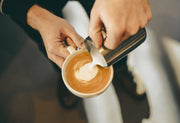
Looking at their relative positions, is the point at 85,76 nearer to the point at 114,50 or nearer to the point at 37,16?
the point at 114,50

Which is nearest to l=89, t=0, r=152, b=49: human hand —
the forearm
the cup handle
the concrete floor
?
the cup handle

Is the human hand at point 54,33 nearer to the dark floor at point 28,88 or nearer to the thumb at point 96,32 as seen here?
the thumb at point 96,32

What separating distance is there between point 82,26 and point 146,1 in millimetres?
692

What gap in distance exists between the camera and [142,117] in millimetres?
1136

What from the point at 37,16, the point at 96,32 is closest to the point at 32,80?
the point at 37,16

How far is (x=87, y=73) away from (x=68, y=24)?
0.87 feet

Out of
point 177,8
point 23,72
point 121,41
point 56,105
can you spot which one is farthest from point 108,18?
point 177,8

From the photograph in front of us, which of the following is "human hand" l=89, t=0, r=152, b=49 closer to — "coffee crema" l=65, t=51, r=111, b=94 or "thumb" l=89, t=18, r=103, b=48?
"thumb" l=89, t=18, r=103, b=48

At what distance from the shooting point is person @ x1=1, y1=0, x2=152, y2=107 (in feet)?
1.57

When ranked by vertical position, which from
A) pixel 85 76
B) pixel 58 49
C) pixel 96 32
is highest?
pixel 96 32

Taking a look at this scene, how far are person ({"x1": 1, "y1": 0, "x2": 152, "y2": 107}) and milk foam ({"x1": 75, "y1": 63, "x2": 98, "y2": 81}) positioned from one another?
95 millimetres

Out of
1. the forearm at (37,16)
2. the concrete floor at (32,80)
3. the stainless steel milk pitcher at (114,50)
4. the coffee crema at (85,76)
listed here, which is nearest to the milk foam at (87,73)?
the coffee crema at (85,76)

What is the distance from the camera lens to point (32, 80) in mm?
1232

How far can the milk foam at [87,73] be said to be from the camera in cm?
67
